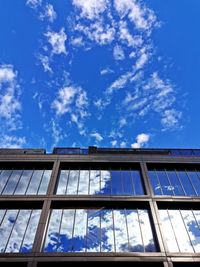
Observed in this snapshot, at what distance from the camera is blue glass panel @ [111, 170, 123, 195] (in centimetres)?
1968

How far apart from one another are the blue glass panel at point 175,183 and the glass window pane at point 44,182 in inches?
393

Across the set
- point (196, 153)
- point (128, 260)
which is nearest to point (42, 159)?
point (128, 260)

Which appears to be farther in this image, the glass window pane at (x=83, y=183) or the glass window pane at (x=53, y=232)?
the glass window pane at (x=83, y=183)

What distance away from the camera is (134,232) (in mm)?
16609

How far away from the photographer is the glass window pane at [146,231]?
1562 centimetres

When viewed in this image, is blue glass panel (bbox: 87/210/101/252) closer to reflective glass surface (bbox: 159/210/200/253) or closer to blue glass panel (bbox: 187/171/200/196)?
reflective glass surface (bbox: 159/210/200/253)

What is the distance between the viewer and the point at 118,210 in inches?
729

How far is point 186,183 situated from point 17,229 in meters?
13.2

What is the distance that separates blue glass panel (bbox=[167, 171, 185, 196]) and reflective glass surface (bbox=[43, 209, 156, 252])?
11.0 feet

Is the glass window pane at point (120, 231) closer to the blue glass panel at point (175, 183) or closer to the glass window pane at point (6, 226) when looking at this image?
the blue glass panel at point (175, 183)

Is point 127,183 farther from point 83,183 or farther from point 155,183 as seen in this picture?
point 83,183

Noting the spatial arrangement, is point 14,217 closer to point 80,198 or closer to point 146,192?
point 80,198

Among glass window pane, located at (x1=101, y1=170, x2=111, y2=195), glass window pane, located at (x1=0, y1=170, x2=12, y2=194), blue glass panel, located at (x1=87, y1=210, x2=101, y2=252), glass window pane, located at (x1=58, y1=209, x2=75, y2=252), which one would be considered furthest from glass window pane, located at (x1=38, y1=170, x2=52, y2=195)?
glass window pane, located at (x1=101, y1=170, x2=111, y2=195)

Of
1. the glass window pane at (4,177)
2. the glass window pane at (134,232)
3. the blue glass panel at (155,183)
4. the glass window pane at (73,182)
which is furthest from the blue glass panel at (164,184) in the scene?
the glass window pane at (4,177)
